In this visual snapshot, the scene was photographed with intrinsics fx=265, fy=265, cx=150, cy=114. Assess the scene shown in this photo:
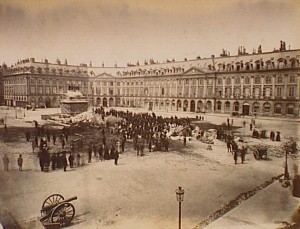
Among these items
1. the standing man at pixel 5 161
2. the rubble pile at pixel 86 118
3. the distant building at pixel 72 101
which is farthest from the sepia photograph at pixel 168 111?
the rubble pile at pixel 86 118

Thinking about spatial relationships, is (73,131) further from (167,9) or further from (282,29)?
(282,29)

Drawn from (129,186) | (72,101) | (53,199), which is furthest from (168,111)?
(53,199)

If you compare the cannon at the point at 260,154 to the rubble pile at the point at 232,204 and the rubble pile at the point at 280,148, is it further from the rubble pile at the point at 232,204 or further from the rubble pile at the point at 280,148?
the rubble pile at the point at 232,204

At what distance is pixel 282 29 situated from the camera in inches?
174

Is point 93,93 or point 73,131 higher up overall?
point 93,93

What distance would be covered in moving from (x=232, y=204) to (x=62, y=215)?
2921 millimetres

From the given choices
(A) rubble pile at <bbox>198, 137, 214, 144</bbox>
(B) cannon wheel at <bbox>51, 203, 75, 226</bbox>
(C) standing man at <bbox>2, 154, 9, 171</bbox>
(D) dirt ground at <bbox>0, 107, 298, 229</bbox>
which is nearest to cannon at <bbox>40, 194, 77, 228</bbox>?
(B) cannon wheel at <bbox>51, 203, 75, 226</bbox>

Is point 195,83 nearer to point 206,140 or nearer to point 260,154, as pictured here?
point 206,140

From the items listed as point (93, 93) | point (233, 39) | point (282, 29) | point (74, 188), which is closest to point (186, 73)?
point (233, 39)

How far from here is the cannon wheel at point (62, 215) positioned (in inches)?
163

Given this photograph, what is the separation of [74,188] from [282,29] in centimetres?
445

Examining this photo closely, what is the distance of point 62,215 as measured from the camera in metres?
4.21

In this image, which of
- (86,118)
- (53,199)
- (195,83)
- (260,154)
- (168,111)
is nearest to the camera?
(53,199)

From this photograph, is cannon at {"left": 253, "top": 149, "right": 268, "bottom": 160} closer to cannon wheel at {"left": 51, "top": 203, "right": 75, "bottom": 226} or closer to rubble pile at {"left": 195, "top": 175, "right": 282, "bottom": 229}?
rubble pile at {"left": 195, "top": 175, "right": 282, "bottom": 229}
